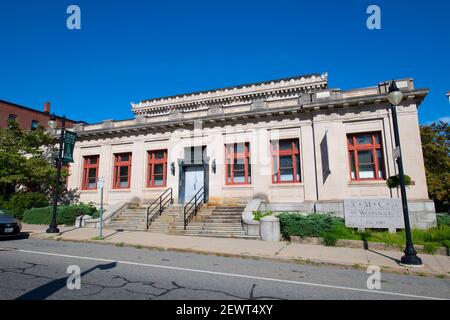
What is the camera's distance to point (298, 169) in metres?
16.4

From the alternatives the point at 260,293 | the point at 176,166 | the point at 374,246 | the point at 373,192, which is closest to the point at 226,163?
the point at 176,166

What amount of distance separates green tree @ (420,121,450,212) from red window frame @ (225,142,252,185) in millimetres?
16938

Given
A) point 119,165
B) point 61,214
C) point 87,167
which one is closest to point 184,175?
point 119,165

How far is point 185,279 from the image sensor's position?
6133mm

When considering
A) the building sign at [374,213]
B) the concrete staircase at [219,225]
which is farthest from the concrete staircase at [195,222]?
the building sign at [374,213]

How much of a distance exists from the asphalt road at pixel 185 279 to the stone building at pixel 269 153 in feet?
26.5

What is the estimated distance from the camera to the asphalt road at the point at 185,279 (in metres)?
5.13

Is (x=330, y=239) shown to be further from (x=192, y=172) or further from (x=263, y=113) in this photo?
(x=192, y=172)

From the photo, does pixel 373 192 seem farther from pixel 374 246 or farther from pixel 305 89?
pixel 305 89

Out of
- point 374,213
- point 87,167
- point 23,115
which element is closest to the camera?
point 374,213

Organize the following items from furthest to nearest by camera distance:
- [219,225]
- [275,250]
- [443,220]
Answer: [219,225] < [443,220] < [275,250]

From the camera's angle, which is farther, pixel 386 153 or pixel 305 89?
pixel 305 89

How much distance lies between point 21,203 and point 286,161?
717 inches
